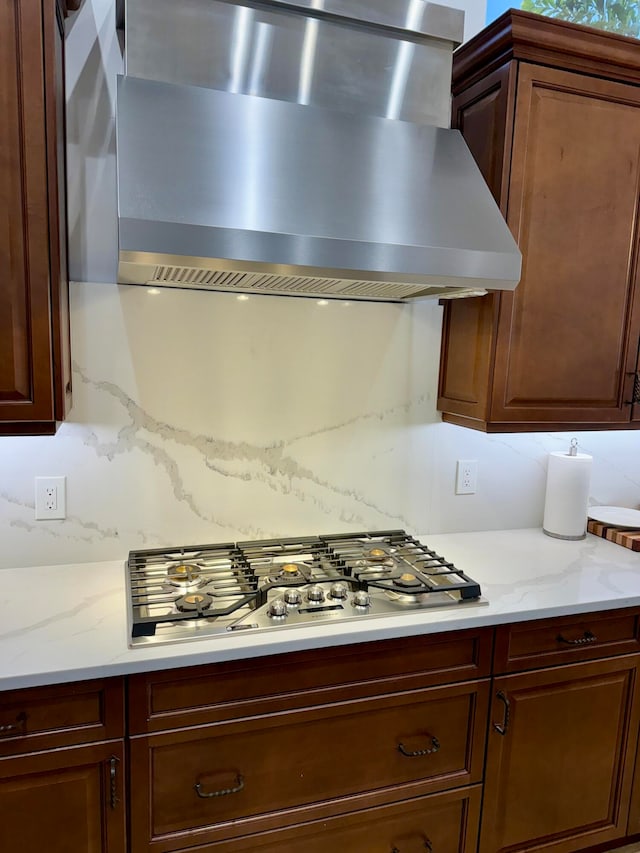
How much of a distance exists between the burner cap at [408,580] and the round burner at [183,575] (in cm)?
56

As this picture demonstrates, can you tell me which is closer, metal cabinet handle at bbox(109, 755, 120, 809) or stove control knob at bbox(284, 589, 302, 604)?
metal cabinet handle at bbox(109, 755, 120, 809)

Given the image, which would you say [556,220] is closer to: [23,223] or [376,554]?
[376,554]

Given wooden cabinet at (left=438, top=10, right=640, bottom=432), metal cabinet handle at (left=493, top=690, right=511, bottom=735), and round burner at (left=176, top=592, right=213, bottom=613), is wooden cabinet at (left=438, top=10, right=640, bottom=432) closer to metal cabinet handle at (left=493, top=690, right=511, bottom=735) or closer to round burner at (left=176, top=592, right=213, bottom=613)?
metal cabinet handle at (left=493, top=690, right=511, bottom=735)

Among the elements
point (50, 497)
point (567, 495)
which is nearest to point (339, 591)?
point (50, 497)

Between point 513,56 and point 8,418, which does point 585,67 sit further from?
point 8,418

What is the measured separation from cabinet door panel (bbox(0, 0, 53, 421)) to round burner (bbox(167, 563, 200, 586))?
55 cm

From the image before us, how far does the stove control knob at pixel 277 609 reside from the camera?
1.48 metres

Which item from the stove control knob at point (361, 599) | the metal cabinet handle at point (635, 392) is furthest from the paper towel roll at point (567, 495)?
the stove control knob at point (361, 599)

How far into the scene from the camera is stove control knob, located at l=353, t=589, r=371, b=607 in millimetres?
1556

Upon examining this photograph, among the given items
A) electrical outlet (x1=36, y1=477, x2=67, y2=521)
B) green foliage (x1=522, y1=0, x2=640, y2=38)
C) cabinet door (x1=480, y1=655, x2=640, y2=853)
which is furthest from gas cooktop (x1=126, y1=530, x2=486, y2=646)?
green foliage (x1=522, y1=0, x2=640, y2=38)

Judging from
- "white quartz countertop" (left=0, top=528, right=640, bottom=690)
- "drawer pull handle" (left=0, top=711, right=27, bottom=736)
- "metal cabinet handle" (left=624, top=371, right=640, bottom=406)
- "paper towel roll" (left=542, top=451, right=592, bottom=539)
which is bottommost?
"drawer pull handle" (left=0, top=711, right=27, bottom=736)

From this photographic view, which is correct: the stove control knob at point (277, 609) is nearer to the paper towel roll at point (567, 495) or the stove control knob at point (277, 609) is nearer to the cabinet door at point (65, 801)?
the cabinet door at point (65, 801)

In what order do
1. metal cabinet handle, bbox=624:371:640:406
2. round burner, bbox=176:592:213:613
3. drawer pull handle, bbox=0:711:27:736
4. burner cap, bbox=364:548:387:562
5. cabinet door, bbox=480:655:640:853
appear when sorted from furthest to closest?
metal cabinet handle, bbox=624:371:640:406
burner cap, bbox=364:548:387:562
cabinet door, bbox=480:655:640:853
round burner, bbox=176:592:213:613
drawer pull handle, bbox=0:711:27:736

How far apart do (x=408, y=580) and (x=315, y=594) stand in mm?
277
